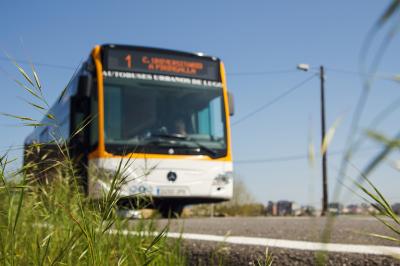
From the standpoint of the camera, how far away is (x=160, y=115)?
387 inches

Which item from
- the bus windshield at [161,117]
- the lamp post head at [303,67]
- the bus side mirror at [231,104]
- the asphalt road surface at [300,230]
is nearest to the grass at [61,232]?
the asphalt road surface at [300,230]

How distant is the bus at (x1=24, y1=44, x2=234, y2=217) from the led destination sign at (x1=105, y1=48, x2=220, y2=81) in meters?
0.02

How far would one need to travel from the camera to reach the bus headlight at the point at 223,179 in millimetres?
10203

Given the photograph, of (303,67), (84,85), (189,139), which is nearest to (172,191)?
(189,139)

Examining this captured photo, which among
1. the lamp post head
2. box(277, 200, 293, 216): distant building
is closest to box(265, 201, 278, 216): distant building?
box(277, 200, 293, 216): distant building

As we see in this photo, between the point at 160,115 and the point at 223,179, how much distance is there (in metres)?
1.65

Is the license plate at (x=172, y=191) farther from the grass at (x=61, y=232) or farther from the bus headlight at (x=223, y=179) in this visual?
the grass at (x=61, y=232)

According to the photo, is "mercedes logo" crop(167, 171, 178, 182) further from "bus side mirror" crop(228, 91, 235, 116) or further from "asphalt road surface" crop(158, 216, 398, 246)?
"asphalt road surface" crop(158, 216, 398, 246)

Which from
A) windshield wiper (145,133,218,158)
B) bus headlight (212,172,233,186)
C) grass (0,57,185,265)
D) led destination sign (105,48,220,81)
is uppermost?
led destination sign (105,48,220,81)

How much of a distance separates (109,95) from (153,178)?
5.24ft

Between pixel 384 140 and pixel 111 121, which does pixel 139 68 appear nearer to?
pixel 111 121

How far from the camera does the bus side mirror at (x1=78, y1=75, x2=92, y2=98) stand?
30.8ft

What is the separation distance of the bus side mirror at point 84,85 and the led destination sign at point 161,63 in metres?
0.46

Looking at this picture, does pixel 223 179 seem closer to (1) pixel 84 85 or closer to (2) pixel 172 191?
(2) pixel 172 191
